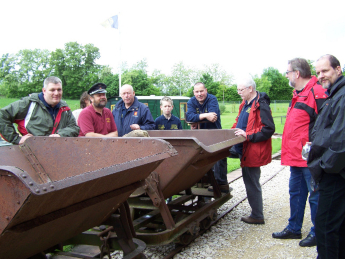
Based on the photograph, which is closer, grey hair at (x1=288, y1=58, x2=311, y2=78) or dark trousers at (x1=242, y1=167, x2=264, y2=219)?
grey hair at (x1=288, y1=58, x2=311, y2=78)

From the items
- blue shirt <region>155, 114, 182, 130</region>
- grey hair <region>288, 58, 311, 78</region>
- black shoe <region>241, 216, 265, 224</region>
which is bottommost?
black shoe <region>241, 216, 265, 224</region>

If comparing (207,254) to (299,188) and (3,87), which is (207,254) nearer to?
(299,188)

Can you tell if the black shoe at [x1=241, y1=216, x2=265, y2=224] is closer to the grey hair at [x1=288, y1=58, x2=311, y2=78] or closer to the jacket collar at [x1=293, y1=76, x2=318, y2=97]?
the jacket collar at [x1=293, y1=76, x2=318, y2=97]

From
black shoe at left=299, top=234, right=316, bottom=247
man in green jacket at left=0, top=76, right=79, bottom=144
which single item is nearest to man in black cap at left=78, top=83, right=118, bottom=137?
man in green jacket at left=0, top=76, right=79, bottom=144

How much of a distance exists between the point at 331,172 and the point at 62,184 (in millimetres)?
2415

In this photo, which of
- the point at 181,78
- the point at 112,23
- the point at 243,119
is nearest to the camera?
the point at 243,119

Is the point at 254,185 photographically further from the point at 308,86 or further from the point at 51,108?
the point at 51,108

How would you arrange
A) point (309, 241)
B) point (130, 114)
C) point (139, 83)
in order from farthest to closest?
point (139, 83) < point (130, 114) < point (309, 241)

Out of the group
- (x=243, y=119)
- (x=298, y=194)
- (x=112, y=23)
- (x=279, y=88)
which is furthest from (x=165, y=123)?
(x=279, y=88)

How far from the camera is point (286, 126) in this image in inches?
173

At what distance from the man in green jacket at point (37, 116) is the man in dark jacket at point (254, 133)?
2761 millimetres

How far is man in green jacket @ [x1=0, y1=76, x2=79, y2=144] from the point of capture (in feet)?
13.6

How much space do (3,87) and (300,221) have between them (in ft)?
201

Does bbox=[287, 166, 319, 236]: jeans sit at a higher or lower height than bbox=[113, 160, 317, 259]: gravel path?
higher
